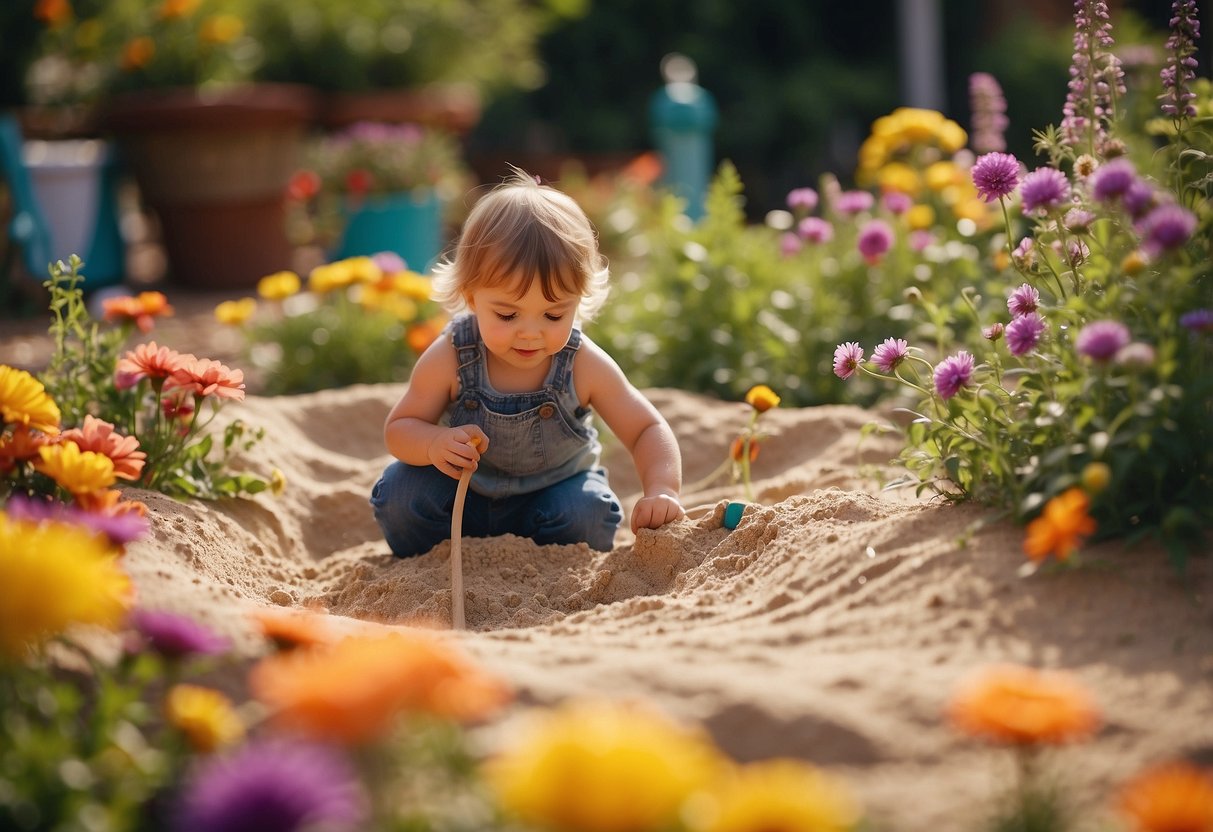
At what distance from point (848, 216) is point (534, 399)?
2.03 meters

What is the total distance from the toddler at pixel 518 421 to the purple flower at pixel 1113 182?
115 cm

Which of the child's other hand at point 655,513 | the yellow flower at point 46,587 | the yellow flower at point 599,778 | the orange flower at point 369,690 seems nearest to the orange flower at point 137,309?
the child's other hand at point 655,513

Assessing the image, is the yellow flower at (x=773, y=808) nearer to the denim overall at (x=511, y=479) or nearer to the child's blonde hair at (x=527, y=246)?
the child's blonde hair at (x=527, y=246)

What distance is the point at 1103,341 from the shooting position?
1.94 metres

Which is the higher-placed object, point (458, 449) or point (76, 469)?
point (76, 469)

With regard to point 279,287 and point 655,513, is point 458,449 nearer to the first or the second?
point 655,513

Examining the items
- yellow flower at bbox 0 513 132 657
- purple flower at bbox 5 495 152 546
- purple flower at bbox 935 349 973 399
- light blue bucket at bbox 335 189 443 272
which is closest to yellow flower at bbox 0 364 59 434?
purple flower at bbox 5 495 152 546

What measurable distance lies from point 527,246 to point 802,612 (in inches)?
40.1

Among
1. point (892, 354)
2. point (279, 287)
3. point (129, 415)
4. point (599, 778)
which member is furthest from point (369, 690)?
point (279, 287)

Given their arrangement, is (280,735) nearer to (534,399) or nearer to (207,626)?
(207,626)

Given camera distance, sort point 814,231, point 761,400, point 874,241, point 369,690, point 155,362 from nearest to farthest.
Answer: point 369,690, point 155,362, point 761,400, point 874,241, point 814,231

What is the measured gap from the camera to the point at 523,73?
8.98m

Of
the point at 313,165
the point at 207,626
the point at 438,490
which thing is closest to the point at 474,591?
the point at 438,490

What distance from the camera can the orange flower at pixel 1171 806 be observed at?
134 cm
